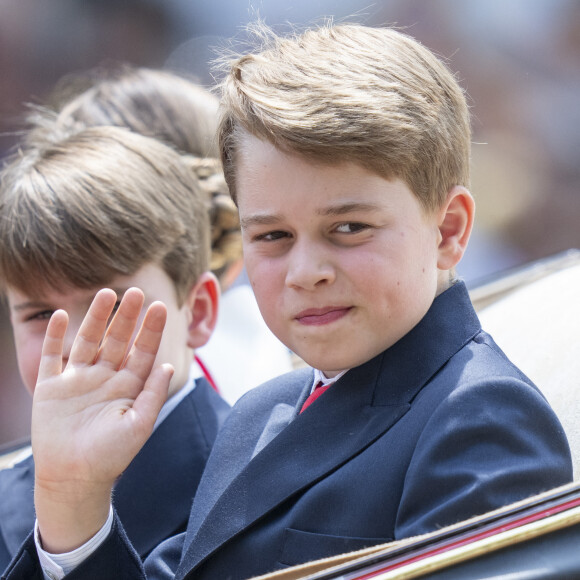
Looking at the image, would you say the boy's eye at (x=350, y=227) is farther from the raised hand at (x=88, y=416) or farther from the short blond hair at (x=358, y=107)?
the raised hand at (x=88, y=416)

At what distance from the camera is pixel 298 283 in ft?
3.14

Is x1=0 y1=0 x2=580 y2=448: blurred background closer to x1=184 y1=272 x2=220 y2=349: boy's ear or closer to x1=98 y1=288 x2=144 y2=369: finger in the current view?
x1=184 y1=272 x2=220 y2=349: boy's ear

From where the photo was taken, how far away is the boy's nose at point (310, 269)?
3.08ft

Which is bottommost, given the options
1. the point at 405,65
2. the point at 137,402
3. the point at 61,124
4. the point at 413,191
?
the point at 137,402

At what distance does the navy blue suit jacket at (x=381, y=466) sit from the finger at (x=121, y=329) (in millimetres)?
204

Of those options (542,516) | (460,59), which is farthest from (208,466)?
(460,59)

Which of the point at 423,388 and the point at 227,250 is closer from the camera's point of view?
the point at 423,388

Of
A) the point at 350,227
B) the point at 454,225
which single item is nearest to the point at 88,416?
the point at 350,227

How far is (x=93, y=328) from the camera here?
106 cm

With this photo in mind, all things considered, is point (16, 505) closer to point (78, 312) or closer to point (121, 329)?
point (78, 312)

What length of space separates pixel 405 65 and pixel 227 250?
3.72 feet

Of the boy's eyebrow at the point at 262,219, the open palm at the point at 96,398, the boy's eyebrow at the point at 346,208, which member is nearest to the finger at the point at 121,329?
the open palm at the point at 96,398

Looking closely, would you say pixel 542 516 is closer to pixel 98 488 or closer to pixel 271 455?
pixel 271 455

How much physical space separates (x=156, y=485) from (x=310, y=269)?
498 mm
